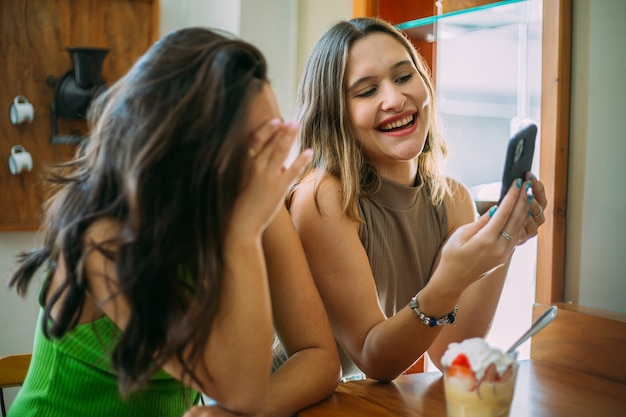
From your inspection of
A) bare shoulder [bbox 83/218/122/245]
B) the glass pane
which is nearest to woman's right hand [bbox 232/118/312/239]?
bare shoulder [bbox 83/218/122/245]

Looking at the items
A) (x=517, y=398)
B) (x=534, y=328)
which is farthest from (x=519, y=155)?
(x=517, y=398)

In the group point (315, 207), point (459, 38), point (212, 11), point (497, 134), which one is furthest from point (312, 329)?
point (212, 11)

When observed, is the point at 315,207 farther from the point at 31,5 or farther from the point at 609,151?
the point at 31,5

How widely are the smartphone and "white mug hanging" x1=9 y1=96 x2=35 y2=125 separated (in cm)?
224

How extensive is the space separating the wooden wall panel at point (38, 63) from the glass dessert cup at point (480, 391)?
2434 mm

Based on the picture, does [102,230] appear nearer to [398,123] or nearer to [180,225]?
[180,225]

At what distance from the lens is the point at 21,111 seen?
115 inches

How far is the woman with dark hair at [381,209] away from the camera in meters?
1.36

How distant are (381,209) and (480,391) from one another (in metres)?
0.72

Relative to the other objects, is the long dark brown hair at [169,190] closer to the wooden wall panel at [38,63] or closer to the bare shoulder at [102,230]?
the bare shoulder at [102,230]

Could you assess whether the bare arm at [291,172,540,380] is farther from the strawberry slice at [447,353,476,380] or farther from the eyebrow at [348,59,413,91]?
the strawberry slice at [447,353,476,380]

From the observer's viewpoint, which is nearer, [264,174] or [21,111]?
[264,174]

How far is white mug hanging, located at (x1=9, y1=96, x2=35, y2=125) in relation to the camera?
9.59ft

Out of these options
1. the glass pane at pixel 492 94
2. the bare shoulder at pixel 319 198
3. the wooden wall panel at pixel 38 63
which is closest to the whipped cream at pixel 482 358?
the bare shoulder at pixel 319 198
